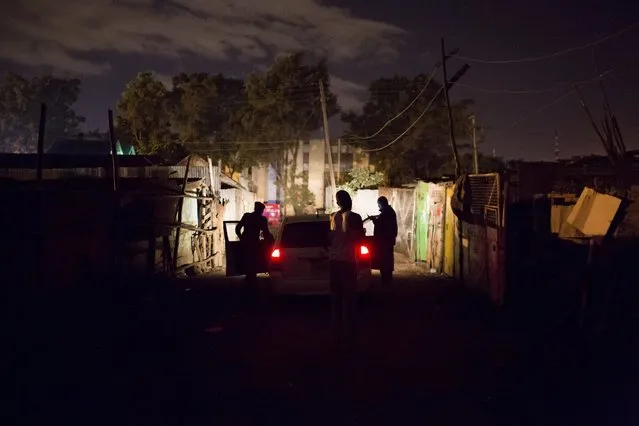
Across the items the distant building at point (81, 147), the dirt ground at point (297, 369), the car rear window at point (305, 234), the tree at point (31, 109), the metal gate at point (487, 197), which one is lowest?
the dirt ground at point (297, 369)

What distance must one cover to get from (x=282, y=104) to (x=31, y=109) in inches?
2028

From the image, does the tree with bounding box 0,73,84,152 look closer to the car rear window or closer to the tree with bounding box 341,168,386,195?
the tree with bounding box 341,168,386,195

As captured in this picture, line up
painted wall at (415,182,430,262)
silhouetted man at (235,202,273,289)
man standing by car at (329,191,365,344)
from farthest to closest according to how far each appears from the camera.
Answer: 1. painted wall at (415,182,430,262)
2. silhouetted man at (235,202,273,289)
3. man standing by car at (329,191,365,344)

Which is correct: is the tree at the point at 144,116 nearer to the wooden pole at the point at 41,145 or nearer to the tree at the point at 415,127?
the tree at the point at 415,127

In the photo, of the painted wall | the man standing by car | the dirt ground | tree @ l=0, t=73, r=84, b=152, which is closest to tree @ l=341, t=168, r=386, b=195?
the painted wall

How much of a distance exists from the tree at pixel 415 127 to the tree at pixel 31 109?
5269 centimetres

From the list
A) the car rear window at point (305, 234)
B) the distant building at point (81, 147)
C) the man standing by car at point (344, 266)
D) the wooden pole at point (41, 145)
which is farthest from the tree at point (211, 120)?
the man standing by car at point (344, 266)

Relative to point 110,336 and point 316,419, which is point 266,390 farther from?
point 110,336

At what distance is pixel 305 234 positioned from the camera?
11.0 m

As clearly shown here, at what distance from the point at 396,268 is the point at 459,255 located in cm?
453

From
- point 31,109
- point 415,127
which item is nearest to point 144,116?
point 415,127

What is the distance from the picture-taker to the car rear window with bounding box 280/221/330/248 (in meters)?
10.9

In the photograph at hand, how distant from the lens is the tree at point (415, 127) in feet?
159

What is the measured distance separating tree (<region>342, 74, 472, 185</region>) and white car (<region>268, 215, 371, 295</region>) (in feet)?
116
